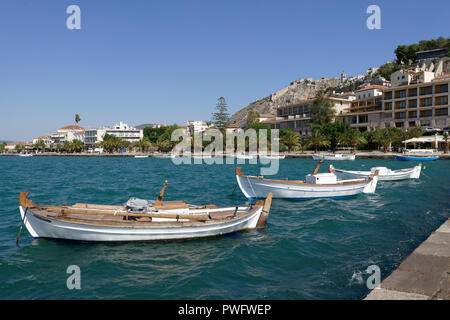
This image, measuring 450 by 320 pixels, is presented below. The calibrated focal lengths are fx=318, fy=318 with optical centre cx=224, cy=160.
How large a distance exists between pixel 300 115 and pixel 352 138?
29.1 meters

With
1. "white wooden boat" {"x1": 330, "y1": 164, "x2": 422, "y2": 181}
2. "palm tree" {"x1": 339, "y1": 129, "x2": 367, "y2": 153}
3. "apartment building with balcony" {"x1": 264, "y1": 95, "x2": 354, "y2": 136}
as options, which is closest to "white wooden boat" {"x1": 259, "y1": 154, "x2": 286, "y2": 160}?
"palm tree" {"x1": 339, "y1": 129, "x2": 367, "y2": 153}

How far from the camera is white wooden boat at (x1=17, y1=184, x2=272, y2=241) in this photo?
10.9 meters

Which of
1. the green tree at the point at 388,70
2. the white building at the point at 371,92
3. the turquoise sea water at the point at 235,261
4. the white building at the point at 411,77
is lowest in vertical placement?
the turquoise sea water at the point at 235,261

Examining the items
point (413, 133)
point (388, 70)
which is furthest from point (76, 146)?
point (388, 70)

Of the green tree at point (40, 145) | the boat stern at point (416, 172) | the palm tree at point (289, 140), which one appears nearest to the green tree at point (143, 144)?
the palm tree at point (289, 140)

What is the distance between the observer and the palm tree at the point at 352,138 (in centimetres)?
7538

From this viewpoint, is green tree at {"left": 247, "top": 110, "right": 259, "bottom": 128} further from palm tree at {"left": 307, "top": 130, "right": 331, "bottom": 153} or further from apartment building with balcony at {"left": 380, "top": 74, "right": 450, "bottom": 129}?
apartment building with balcony at {"left": 380, "top": 74, "right": 450, "bottom": 129}

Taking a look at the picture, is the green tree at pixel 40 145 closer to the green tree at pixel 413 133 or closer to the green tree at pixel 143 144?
the green tree at pixel 143 144

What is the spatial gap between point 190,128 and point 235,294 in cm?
14710

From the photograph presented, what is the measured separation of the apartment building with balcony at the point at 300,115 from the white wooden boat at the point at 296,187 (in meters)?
77.9

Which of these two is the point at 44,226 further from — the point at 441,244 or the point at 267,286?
the point at 441,244

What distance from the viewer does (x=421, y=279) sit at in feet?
20.5

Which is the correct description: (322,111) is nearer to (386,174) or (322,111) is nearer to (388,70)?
(386,174)

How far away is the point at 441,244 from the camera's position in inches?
328
